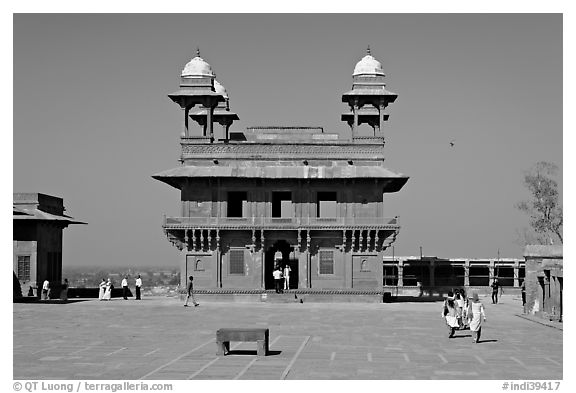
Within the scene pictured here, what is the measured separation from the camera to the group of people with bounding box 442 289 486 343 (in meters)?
23.5

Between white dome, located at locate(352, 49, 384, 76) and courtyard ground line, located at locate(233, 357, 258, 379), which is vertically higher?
white dome, located at locate(352, 49, 384, 76)

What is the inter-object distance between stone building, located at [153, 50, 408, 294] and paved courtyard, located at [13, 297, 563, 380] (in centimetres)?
808

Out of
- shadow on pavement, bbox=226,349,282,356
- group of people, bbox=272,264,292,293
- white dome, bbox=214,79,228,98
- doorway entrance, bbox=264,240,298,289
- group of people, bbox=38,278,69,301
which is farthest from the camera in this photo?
white dome, bbox=214,79,228,98

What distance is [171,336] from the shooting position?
25.1 meters

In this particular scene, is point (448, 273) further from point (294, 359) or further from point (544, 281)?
point (294, 359)

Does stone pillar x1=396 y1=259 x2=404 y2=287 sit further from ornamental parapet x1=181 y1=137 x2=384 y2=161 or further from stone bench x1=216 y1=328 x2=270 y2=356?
stone bench x1=216 y1=328 x2=270 y2=356

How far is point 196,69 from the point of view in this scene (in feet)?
152

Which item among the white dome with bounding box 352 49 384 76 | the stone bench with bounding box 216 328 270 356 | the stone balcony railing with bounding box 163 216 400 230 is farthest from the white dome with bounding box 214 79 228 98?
the stone bench with bounding box 216 328 270 356

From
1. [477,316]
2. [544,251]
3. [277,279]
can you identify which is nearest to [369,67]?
[277,279]

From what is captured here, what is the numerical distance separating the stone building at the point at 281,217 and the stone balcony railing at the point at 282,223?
50mm

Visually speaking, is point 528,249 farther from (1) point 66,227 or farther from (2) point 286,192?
(1) point 66,227

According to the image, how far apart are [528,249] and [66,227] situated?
27371 millimetres

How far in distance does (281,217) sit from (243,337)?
24295 mm

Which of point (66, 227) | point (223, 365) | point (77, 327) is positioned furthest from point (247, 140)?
point (223, 365)
